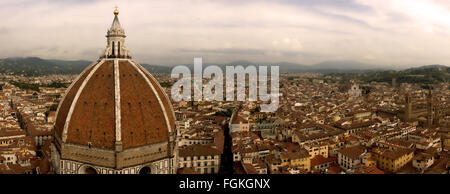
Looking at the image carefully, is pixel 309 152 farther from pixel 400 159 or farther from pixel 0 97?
pixel 0 97

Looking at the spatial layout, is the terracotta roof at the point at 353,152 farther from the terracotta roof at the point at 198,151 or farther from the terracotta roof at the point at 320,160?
the terracotta roof at the point at 198,151

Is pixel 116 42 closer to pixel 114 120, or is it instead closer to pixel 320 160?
pixel 114 120

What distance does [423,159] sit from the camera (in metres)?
25.2

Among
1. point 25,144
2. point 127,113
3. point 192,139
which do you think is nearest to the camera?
point 127,113

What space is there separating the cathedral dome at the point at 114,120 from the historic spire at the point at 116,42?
12cm

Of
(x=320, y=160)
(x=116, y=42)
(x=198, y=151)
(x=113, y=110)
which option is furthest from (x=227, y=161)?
(x=116, y=42)

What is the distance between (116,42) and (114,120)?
487cm

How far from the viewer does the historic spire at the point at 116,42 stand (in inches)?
739

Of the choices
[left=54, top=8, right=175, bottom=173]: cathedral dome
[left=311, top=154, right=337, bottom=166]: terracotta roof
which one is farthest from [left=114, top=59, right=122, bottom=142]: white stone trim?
[left=311, top=154, right=337, bottom=166]: terracotta roof

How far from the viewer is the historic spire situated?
1878 centimetres

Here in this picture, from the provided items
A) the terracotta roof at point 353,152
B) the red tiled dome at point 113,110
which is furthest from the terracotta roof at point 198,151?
the terracotta roof at point 353,152

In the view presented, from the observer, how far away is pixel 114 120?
16844mm
